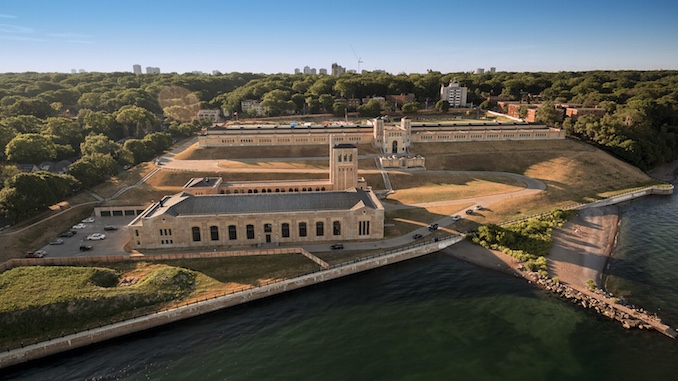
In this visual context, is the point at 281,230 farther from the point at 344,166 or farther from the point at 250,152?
the point at 250,152

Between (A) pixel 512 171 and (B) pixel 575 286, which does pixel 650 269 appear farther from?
(A) pixel 512 171

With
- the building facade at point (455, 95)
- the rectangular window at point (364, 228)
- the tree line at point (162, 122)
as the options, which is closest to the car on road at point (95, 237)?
the tree line at point (162, 122)

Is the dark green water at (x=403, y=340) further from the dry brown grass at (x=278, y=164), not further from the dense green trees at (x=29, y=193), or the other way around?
the dry brown grass at (x=278, y=164)

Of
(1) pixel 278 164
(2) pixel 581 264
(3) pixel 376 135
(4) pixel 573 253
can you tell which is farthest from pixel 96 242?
(4) pixel 573 253

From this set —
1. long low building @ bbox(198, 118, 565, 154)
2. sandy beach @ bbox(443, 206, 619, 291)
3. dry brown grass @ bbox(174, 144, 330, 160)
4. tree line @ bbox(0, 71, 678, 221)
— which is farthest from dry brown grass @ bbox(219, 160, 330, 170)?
sandy beach @ bbox(443, 206, 619, 291)

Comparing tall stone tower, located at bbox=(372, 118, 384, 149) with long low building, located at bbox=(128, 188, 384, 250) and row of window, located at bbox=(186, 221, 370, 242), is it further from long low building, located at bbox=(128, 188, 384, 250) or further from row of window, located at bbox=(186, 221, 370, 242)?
row of window, located at bbox=(186, 221, 370, 242)
